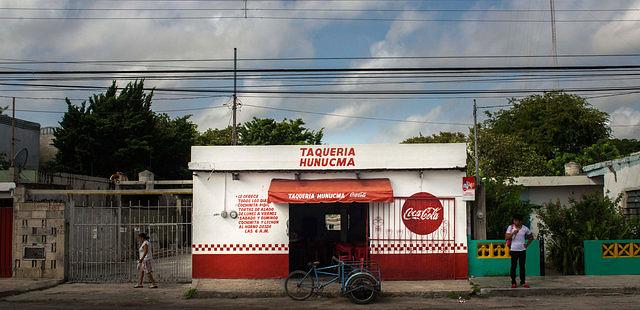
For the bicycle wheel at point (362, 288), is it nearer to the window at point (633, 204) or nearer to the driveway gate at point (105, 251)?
the driveway gate at point (105, 251)

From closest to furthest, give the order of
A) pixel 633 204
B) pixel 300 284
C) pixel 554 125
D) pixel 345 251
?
pixel 300 284
pixel 345 251
pixel 633 204
pixel 554 125

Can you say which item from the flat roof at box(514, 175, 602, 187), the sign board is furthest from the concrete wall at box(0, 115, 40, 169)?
the sign board

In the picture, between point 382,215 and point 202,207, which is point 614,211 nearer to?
point 382,215

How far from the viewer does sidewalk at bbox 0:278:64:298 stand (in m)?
14.3

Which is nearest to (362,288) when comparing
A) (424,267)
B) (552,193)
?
(424,267)

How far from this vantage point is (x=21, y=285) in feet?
49.2

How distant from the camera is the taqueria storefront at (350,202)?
15.1 m

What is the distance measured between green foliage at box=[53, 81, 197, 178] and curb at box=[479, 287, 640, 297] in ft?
86.3

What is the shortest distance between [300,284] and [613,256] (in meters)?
8.02

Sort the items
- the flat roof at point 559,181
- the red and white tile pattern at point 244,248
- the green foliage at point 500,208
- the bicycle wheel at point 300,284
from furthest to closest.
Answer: the flat roof at point 559,181 → the green foliage at point 500,208 → the red and white tile pattern at point 244,248 → the bicycle wheel at point 300,284

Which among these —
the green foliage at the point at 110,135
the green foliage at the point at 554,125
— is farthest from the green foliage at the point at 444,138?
the green foliage at the point at 110,135

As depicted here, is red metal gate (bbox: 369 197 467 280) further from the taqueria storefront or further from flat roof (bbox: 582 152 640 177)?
flat roof (bbox: 582 152 640 177)

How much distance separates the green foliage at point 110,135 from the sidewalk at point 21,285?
19.9 meters

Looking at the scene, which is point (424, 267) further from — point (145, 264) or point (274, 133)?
point (274, 133)
